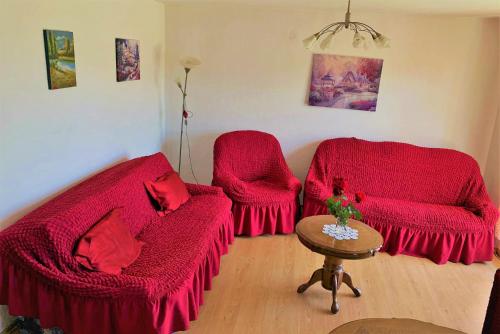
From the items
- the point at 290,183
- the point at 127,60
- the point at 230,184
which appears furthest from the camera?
the point at 290,183

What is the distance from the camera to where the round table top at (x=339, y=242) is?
2523 millimetres

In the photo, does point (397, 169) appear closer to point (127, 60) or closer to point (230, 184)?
point (230, 184)

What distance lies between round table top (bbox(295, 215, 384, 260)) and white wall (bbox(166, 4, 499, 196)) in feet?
5.47

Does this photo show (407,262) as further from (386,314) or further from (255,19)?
(255,19)

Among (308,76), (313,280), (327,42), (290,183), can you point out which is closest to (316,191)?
(290,183)

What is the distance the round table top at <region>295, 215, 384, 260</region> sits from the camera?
8.28ft

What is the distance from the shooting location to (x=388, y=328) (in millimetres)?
1543

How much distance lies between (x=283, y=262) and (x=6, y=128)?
230cm

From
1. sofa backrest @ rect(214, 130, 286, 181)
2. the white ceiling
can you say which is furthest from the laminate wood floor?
the white ceiling

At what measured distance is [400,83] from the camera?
160 inches

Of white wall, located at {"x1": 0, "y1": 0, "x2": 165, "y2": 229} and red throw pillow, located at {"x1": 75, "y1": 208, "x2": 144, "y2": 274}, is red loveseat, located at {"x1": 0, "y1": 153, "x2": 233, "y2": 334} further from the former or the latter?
white wall, located at {"x1": 0, "y1": 0, "x2": 165, "y2": 229}

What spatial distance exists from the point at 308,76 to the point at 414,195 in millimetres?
1670

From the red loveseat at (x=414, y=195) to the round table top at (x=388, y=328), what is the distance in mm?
2003

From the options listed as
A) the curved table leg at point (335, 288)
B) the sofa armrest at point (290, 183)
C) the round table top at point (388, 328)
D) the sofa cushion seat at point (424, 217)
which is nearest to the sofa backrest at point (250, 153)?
the sofa armrest at point (290, 183)
